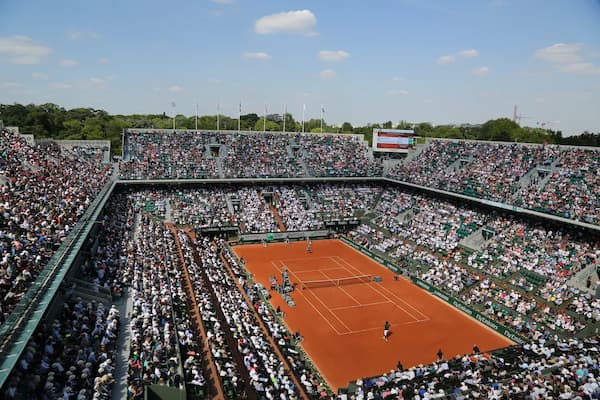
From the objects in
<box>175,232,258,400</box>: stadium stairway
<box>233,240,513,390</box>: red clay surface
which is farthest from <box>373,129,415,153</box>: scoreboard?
<box>175,232,258,400</box>: stadium stairway

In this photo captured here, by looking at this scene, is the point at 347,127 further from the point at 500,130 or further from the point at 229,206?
the point at 229,206

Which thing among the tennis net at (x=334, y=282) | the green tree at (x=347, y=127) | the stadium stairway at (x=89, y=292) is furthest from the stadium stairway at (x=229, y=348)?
the green tree at (x=347, y=127)

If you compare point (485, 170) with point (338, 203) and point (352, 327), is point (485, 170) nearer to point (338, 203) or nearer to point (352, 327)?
point (338, 203)

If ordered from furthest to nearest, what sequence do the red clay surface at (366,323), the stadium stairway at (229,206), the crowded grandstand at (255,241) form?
the stadium stairway at (229,206) < the red clay surface at (366,323) < the crowded grandstand at (255,241)

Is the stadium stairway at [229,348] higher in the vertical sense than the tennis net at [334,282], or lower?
higher

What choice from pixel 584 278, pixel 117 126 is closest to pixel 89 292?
pixel 584 278

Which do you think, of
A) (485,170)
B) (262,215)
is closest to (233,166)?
(262,215)

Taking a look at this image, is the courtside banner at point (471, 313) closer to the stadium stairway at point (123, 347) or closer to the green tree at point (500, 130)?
the stadium stairway at point (123, 347)
